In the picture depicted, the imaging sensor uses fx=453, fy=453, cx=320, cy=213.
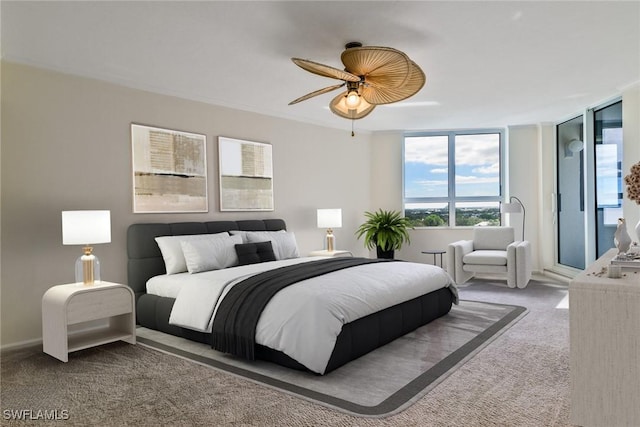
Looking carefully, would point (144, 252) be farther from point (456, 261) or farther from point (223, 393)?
point (456, 261)

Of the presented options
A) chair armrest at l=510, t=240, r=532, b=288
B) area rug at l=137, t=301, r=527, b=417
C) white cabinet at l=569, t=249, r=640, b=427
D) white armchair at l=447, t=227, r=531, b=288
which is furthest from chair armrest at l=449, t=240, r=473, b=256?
white cabinet at l=569, t=249, r=640, b=427

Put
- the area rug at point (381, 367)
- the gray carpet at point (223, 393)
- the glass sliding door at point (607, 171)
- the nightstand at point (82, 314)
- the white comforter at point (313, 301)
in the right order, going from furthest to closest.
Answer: the glass sliding door at point (607, 171)
the nightstand at point (82, 314)
the white comforter at point (313, 301)
the area rug at point (381, 367)
the gray carpet at point (223, 393)

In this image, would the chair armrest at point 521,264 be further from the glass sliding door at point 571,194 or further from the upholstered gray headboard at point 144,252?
the upholstered gray headboard at point 144,252

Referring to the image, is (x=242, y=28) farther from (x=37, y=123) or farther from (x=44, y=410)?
(x=44, y=410)

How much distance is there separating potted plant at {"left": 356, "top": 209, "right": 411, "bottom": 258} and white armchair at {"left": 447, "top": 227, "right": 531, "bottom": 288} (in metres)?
1.09

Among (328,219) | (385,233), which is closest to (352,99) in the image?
(328,219)

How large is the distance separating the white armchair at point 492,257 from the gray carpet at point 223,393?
7.68 ft

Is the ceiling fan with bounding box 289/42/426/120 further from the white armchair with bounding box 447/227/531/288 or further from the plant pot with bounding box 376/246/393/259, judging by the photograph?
the plant pot with bounding box 376/246/393/259

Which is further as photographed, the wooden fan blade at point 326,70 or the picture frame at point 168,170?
the picture frame at point 168,170

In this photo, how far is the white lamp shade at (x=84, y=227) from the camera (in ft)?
11.9

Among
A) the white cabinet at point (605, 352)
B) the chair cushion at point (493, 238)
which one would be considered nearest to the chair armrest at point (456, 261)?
the chair cushion at point (493, 238)

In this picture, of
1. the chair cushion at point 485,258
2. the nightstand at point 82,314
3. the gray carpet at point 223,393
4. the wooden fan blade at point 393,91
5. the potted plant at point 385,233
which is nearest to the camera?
the gray carpet at point 223,393

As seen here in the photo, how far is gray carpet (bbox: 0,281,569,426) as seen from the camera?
2.49 meters

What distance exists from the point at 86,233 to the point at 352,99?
8.05ft
